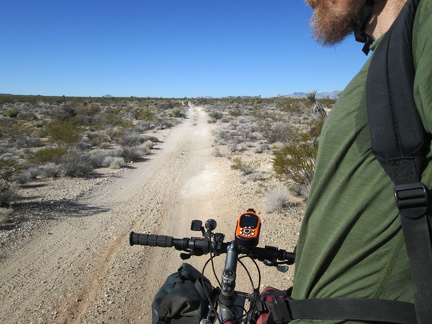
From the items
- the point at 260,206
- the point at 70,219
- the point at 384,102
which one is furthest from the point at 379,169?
the point at 70,219

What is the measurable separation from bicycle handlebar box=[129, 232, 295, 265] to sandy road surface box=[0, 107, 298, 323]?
2.52m

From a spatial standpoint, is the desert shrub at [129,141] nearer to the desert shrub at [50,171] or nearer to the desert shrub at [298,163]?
the desert shrub at [50,171]

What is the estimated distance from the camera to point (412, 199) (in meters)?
0.73

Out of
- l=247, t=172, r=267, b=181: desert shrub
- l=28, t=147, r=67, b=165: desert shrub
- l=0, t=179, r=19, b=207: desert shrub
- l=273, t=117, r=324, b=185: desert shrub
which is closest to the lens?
l=0, t=179, r=19, b=207: desert shrub

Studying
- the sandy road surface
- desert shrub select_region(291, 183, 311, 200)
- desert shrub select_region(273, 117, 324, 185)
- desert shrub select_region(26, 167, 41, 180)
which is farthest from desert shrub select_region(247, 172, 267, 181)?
desert shrub select_region(26, 167, 41, 180)

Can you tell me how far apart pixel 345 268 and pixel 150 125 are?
24.3m

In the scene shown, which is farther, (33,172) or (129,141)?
(129,141)

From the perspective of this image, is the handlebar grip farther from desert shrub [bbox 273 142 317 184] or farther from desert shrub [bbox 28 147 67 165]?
desert shrub [bbox 28 147 67 165]

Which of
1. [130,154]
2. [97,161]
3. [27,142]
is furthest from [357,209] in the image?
[27,142]

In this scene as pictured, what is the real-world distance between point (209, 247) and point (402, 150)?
1.03m

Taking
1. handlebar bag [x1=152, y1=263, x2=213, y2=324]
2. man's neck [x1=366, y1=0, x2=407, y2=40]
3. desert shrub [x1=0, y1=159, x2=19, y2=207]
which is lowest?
desert shrub [x1=0, y1=159, x2=19, y2=207]

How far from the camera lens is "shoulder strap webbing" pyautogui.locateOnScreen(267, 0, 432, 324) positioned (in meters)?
0.74

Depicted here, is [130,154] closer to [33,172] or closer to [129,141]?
[129,141]

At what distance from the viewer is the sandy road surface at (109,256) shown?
12.6 feet
